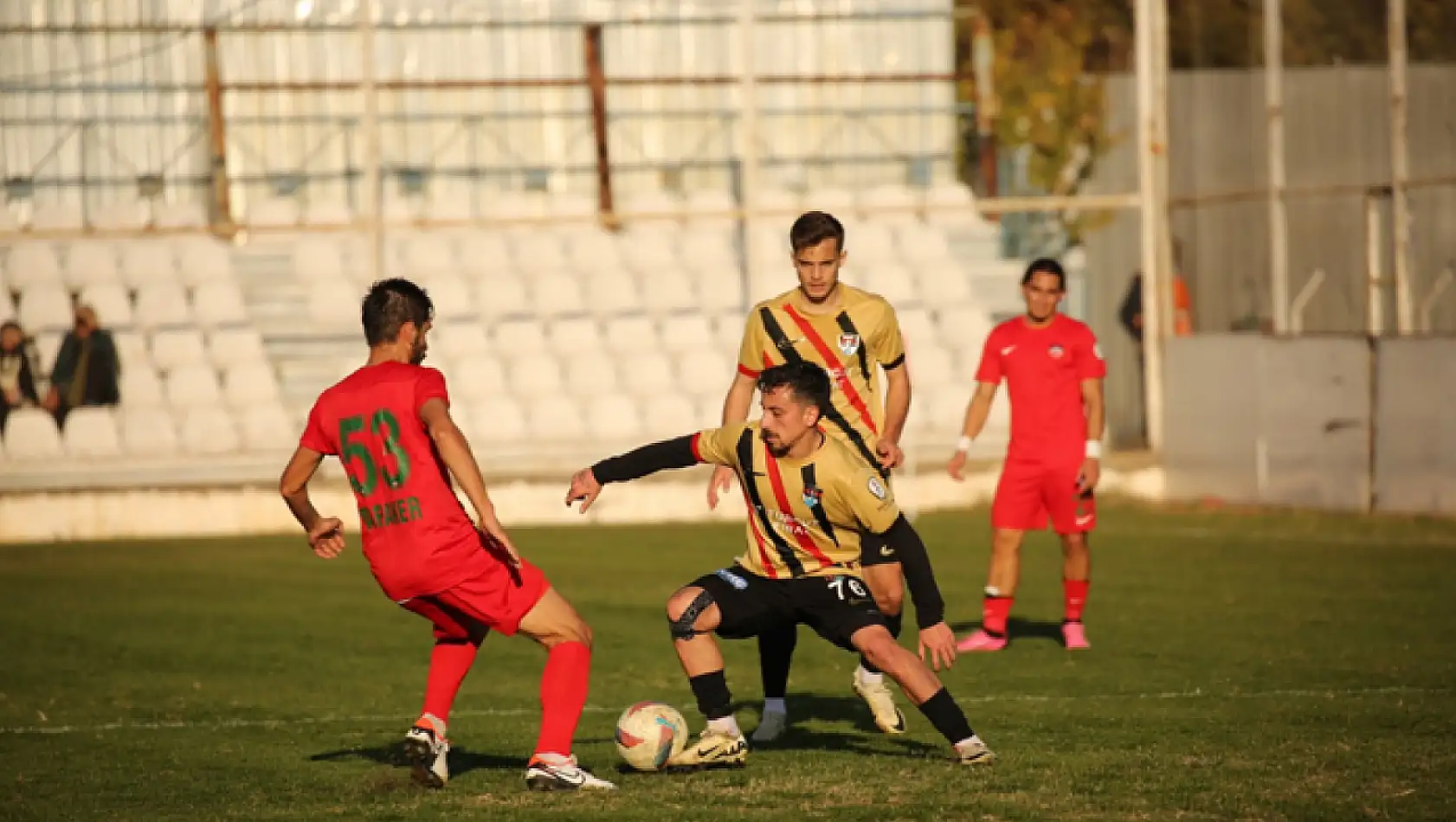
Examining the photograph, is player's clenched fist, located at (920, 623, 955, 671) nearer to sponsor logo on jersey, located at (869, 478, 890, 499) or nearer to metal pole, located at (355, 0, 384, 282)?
sponsor logo on jersey, located at (869, 478, 890, 499)

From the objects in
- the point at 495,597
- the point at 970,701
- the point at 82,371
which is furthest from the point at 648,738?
the point at 82,371

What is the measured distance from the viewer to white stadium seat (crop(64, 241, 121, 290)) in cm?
2311

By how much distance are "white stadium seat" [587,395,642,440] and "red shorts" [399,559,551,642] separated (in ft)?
47.7

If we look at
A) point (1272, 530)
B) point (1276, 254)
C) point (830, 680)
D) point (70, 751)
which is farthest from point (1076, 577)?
point (1276, 254)

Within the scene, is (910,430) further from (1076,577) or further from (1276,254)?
(1076,577)

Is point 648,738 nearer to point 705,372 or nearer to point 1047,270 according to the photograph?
point 1047,270

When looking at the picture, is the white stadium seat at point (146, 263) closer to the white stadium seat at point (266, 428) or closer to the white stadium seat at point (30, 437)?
the white stadium seat at point (266, 428)

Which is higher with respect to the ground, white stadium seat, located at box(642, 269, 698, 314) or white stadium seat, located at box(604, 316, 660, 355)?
white stadium seat, located at box(642, 269, 698, 314)

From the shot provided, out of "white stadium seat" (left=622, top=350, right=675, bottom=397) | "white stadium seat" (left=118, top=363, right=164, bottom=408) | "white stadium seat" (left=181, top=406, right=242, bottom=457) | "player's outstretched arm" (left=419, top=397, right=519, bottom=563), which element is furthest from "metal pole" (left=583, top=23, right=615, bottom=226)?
"player's outstretched arm" (left=419, top=397, right=519, bottom=563)

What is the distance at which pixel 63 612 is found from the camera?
1451cm

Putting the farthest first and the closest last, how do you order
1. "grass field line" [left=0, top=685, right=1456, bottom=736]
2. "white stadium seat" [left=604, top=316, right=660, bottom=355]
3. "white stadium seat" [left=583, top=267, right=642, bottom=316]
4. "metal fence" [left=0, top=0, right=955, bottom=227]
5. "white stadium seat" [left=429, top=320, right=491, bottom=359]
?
"metal fence" [left=0, top=0, right=955, bottom=227] < "white stadium seat" [left=583, top=267, right=642, bottom=316] < "white stadium seat" [left=604, top=316, right=660, bottom=355] < "white stadium seat" [left=429, top=320, right=491, bottom=359] < "grass field line" [left=0, top=685, right=1456, bottom=736]

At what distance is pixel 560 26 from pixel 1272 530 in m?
12.2

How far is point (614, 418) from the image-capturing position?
22.5 m

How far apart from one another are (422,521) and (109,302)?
16374 mm
